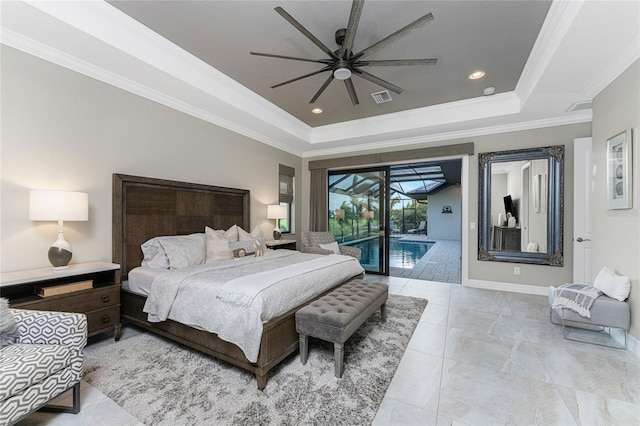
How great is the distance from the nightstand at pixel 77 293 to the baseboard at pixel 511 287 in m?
5.12

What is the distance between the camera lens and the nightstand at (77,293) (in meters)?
2.19

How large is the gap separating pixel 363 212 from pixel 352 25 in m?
4.33

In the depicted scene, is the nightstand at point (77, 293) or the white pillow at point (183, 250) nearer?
the nightstand at point (77, 293)

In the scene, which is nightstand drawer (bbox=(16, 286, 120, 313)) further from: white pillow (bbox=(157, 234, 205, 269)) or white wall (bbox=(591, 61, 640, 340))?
white wall (bbox=(591, 61, 640, 340))

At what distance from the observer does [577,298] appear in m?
2.74

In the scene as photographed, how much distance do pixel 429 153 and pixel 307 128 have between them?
7.94ft

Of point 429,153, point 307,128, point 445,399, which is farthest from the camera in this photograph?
point 307,128

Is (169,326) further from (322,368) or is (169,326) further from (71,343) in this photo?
(322,368)

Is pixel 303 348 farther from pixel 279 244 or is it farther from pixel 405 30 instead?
pixel 279 244

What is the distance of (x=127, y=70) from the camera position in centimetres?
293

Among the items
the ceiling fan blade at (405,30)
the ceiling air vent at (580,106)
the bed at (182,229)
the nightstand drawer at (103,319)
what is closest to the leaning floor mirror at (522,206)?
the ceiling air vent at (580,106)

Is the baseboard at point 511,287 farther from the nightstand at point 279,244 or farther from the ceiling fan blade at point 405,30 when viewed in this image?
the ceiling fan blade at point 405,30

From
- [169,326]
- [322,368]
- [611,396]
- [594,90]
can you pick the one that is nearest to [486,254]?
[594,90]

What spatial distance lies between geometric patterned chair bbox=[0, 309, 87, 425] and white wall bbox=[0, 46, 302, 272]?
46.7 inches
